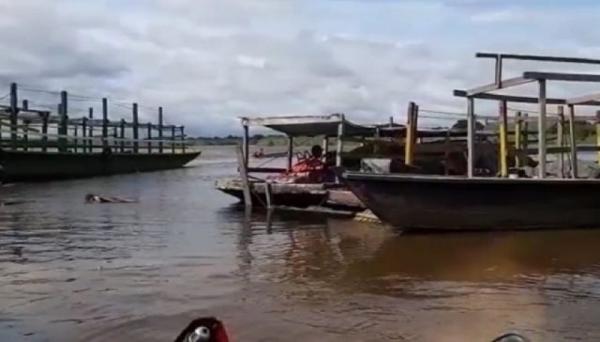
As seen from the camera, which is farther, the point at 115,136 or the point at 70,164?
the point at 115,136

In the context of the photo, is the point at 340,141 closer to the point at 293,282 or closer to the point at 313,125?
the point at 313,125

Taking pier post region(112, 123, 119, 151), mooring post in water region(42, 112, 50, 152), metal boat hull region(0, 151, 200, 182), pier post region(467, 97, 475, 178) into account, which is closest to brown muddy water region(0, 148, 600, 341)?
pier post region(467, 97, 475, 178)

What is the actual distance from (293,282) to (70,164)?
31.2 metres

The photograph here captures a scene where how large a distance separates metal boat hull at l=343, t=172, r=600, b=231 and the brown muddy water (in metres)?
0.33

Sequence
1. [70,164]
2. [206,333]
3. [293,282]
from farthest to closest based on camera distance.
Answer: [70,164]
[293,282]
[206,333]

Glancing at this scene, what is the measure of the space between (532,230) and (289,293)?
682cm

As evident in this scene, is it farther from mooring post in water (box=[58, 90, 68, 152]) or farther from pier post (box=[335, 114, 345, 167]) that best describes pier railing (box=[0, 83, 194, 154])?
pier post (box=[335, 114, 345, 167])

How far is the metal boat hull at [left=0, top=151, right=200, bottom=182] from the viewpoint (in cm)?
3525

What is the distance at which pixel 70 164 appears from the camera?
131ft

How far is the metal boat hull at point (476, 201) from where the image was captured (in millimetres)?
14609

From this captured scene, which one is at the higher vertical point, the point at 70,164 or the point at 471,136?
the point at 471,136

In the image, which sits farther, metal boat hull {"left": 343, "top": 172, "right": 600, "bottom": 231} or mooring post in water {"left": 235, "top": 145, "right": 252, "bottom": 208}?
mooring post in water {"left": 235, "top": 145, "right": 252, "bottom": 208}

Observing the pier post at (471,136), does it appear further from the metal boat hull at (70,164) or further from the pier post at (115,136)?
the pier post at (115,136)

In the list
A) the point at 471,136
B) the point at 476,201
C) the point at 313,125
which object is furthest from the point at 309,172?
the point at 476,201
